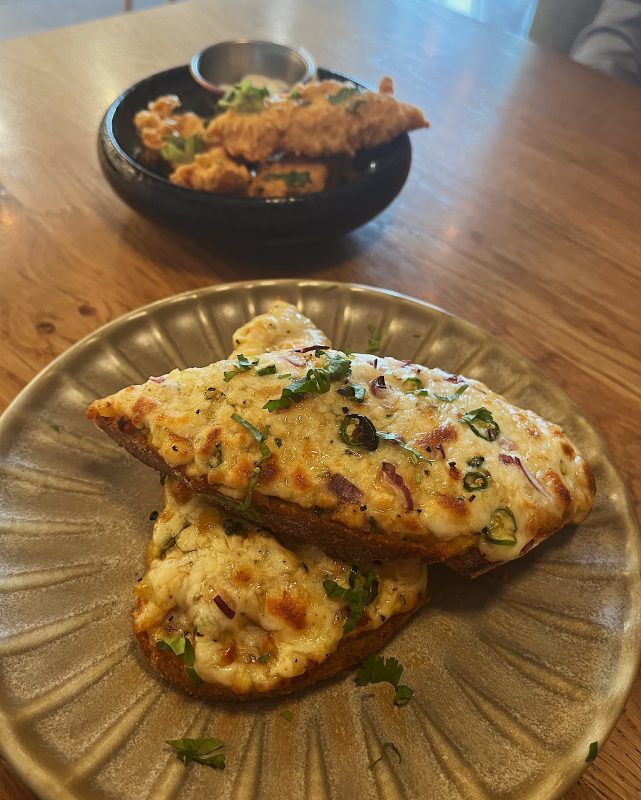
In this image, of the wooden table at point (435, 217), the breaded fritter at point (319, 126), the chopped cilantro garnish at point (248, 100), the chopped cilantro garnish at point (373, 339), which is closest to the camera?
the chopped cilantro garnish at point (373, 339)

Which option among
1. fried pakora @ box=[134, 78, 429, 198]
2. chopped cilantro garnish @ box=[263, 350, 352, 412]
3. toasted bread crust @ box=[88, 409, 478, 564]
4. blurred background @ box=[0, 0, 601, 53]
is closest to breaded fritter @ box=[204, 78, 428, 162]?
fried pakora @ box=[134, 78, 429, 198]

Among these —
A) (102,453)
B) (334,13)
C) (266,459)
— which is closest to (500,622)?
(266,459)

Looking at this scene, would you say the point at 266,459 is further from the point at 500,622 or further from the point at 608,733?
the point at 608,733

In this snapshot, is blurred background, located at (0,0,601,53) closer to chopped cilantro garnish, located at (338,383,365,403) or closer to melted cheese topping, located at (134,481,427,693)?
chopped cilantro garnish, located at (338,383,365,403)

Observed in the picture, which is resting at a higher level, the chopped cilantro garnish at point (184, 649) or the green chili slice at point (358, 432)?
the green chili slice at point (358, 432)

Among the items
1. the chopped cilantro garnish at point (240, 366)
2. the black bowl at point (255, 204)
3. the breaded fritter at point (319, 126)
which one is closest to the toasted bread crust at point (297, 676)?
the chopped cilantro garnish at point (240, 366)

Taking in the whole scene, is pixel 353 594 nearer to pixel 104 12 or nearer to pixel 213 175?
pixel 213 175

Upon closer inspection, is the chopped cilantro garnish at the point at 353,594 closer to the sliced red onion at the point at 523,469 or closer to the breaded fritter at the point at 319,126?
the sliced red onion at the point at 523,469
